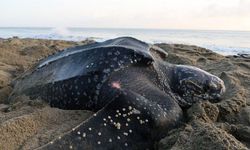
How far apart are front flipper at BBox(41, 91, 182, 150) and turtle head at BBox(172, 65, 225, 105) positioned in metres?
0.57

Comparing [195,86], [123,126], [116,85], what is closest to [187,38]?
[195,86]

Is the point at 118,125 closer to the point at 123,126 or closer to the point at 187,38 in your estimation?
the point at 123,126

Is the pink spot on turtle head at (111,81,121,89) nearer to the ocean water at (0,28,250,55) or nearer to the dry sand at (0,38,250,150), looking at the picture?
the dry sand at (0,38,250,150)

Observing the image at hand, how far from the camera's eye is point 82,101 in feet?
7.53

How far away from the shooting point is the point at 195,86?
2.70 m

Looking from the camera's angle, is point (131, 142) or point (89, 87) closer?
point (131, 142)

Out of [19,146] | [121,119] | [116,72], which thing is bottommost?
[19,146]

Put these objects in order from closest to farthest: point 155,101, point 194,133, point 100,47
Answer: point 194,133, point 155,101, point 100,47

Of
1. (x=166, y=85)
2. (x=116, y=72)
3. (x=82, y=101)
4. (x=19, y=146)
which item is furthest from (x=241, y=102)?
(x=19, y=146)

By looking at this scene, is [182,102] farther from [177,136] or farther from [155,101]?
[177,136]

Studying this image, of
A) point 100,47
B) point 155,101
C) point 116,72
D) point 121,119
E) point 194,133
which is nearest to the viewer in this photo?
point 194,133

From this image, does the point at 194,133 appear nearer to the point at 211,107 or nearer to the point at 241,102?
the point at 211,107

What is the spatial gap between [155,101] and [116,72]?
0.34m

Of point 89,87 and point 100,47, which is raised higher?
point 100,47
